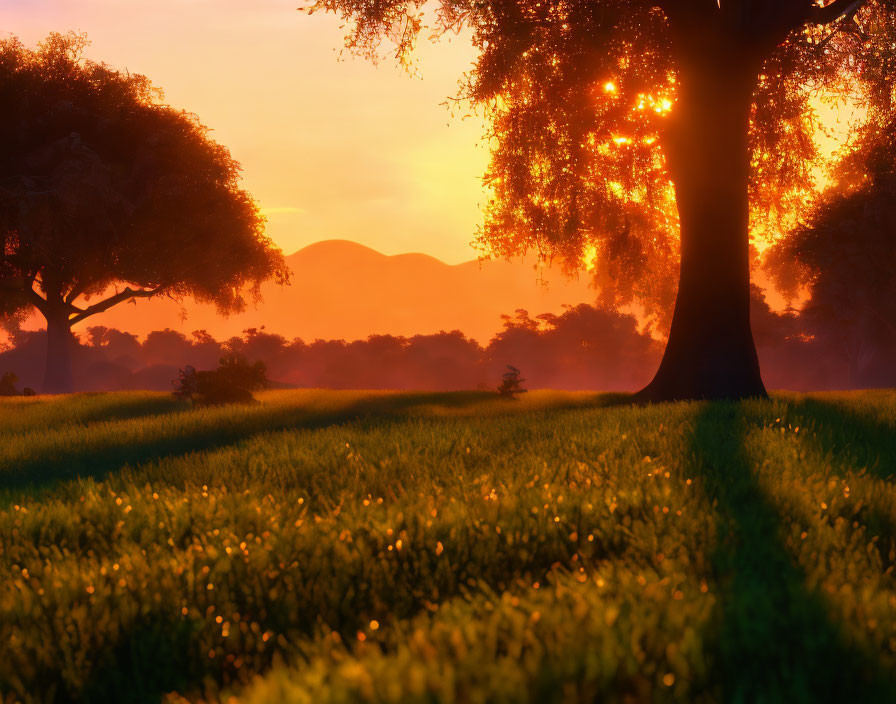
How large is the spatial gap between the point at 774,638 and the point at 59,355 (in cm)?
3764

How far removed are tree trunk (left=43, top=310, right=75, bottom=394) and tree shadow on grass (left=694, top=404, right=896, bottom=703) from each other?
36116 mm

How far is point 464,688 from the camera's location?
2439 mm

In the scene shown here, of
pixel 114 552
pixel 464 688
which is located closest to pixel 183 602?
pixel 114 552

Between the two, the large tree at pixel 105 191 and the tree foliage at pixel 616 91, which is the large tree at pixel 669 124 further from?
the large tree at pixel 105 191

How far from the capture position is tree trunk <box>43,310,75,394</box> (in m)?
34.0

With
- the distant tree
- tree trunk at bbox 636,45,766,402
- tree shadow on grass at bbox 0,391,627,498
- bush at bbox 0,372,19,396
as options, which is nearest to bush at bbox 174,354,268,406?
tree shadow on grass at bbox 0,391,627,498

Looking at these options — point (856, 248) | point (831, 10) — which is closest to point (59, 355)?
point (831, 10)

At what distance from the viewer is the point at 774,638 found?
9.44 ft

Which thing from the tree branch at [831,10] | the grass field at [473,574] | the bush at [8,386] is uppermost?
the tree branch at [831,10]

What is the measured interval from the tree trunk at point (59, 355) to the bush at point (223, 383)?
17.5 meters

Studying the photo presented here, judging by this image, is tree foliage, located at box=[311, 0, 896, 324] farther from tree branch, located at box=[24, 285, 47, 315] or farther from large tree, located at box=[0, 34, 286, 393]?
tree branch, located at box=[24, 285, 47, 315]

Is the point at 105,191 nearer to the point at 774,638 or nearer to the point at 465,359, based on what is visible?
the point at 774,638

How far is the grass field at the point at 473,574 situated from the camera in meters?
2.64

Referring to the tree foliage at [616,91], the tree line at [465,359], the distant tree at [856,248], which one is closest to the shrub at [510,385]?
the tree foliage at [616,91]
